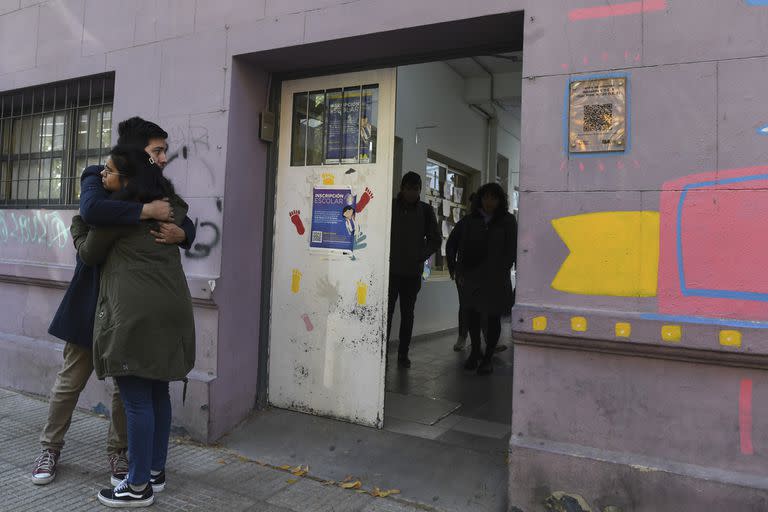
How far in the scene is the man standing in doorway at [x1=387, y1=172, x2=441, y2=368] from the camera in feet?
19.2

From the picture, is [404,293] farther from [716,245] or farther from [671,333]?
[716,245]

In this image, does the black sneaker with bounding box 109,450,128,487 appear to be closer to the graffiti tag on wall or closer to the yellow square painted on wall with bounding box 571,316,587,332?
the graffiti tag on wall

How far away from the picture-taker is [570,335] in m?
2.85

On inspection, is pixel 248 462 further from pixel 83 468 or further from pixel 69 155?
pixel 69 155

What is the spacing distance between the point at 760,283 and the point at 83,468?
3796 mm

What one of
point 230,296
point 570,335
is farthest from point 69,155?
point 570,335

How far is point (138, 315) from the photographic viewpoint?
110 inches

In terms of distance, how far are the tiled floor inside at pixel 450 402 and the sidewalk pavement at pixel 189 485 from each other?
85cm

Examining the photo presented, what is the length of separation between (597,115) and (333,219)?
6.31ft

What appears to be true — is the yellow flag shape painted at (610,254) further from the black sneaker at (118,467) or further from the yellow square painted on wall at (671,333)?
the black sneaker at (118,467)

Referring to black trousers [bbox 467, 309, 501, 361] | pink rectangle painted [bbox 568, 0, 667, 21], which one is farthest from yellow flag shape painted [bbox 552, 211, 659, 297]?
black trousers [bbox 467, 309, 501, 361]

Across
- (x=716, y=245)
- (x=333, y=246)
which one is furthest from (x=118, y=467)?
(x=716, y=245)

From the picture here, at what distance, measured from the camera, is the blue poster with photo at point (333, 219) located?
405 cm

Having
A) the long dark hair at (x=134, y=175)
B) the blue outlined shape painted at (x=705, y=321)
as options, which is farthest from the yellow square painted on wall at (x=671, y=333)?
the long dark hair at (x=134, y=175)
